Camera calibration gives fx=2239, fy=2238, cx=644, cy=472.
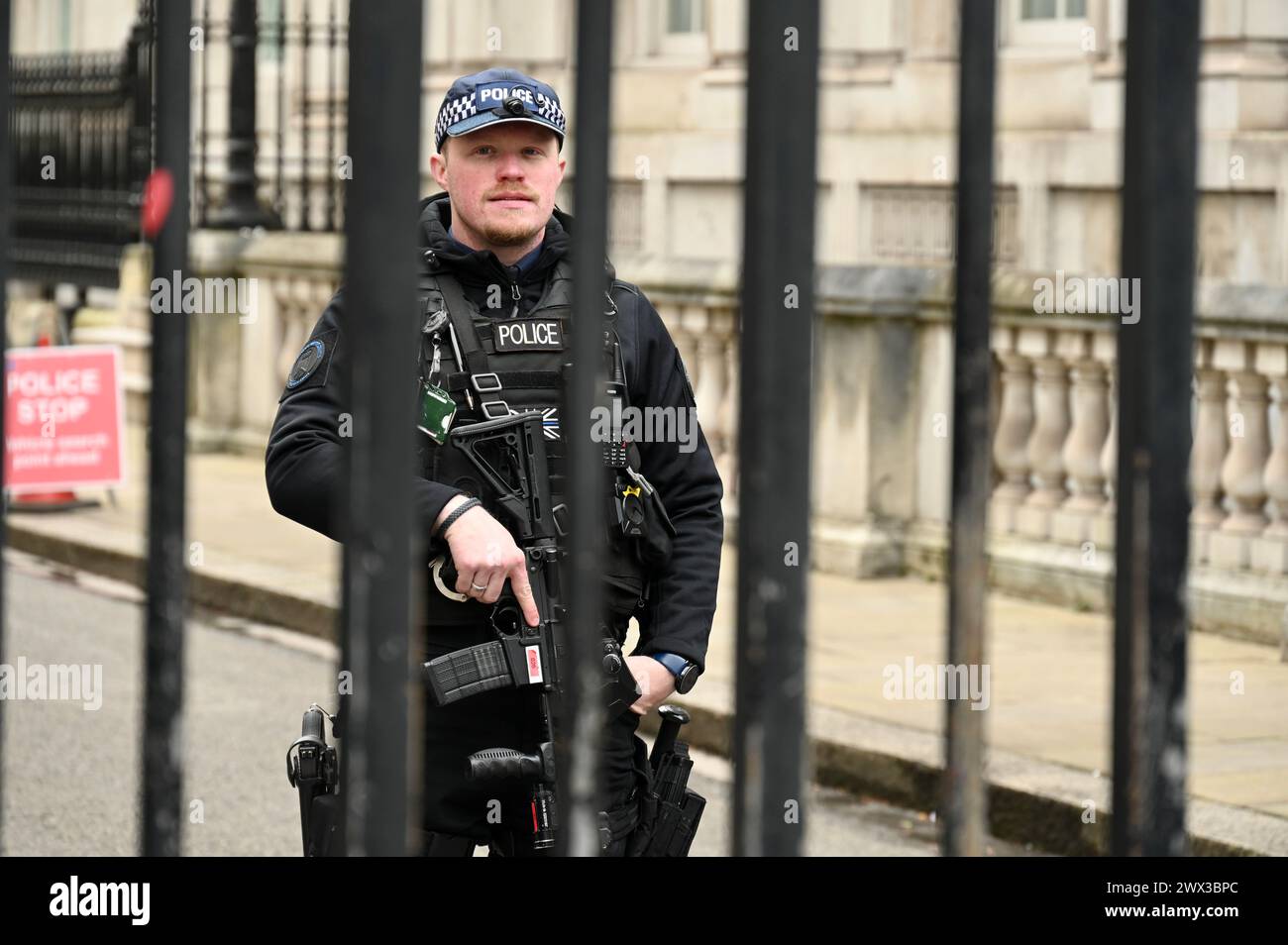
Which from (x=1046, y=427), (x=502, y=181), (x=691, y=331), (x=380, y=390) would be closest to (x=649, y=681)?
(x=502, y=181)

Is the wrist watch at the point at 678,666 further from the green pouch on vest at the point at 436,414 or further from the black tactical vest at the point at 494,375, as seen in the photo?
the green pouch on vest at the point at 436,414

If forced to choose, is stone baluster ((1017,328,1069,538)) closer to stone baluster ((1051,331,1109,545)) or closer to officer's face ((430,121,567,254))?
stone baluster ((1051,331,1109,545))

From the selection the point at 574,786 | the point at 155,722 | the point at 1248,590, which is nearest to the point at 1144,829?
the point at 574,786

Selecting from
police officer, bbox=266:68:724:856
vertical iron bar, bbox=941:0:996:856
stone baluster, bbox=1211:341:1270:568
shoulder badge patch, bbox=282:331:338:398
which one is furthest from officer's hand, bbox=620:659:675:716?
stone baluster, bbox=1211:341:1270:568

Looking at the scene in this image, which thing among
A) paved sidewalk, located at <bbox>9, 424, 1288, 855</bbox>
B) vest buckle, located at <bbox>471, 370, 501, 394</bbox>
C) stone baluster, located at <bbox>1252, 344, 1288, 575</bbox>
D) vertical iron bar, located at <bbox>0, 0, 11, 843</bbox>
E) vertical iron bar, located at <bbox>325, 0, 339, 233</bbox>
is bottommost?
paved sidewalk, located at <bbox>9, 424, 1288, 855</bbox>

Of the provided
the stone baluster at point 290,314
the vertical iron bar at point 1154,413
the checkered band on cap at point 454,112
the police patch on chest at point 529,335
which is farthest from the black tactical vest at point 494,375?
the stone baluster at point 290,314

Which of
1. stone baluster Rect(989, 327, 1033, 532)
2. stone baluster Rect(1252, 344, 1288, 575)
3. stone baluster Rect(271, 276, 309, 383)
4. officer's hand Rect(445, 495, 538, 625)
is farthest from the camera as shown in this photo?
stone baluster Rect(271, 276, 309, 383)

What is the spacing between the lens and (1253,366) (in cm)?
959

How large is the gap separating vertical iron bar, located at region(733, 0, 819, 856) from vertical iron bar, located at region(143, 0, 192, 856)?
1.30 feet

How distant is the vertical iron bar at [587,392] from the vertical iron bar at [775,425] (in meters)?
0.10

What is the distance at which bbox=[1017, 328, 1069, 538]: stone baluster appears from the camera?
34.7 ft

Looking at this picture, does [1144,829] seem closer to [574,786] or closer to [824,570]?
[574,786]

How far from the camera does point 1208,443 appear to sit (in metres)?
9.88

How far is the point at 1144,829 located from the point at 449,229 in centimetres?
257
